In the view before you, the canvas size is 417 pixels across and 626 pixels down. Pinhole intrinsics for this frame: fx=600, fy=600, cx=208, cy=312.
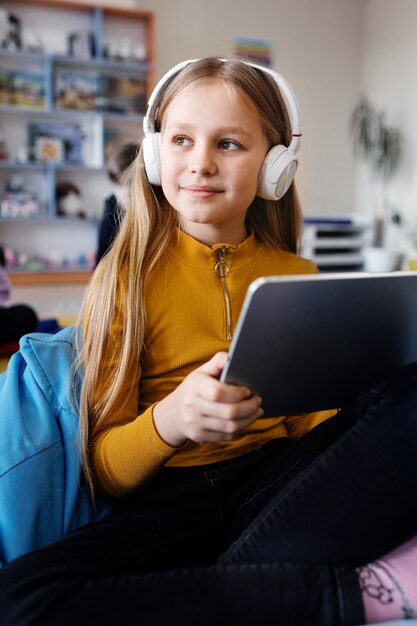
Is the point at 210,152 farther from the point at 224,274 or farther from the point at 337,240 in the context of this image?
the point at 337,240

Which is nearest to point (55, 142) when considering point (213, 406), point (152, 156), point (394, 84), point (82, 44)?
point (82, 44)

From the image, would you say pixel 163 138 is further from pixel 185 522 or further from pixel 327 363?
pixel 185 522

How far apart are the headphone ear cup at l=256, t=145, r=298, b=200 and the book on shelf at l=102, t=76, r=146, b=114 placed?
326 centimetres

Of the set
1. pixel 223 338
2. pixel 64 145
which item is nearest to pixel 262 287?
pixel 223 338

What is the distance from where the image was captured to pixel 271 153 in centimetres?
87

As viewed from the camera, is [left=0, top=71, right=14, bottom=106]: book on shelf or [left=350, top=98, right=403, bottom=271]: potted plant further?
[left=350, top=98, right=403, bottom=271]: potted plant

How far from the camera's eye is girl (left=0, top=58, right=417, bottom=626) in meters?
0.58

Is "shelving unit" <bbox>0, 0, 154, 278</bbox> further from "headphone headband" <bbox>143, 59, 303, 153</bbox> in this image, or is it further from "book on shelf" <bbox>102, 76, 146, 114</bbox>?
"headphone headband" <bbox>143, 59, 303, 153</bbox>

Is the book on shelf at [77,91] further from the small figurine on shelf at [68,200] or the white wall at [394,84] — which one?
the white wall at [394,84]

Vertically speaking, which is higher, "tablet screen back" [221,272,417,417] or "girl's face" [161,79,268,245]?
"girl's face" [161,79,268,245]

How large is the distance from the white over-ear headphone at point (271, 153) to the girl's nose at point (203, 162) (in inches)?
3.1

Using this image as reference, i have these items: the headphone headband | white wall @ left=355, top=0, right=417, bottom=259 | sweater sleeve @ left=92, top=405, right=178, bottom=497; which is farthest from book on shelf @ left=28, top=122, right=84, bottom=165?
sweater sleeve @ left=92, top=405, right=178, bottom=497

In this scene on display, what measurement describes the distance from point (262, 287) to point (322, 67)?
4.30m

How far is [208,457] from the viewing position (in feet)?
2.69
